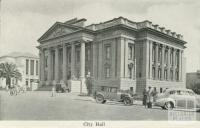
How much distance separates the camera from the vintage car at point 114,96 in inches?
303

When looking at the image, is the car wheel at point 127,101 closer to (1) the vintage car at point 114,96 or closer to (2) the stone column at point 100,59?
(1) the vintage car at point 114,96

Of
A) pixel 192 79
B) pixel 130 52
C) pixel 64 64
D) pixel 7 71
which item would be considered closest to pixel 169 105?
pixel 192 79

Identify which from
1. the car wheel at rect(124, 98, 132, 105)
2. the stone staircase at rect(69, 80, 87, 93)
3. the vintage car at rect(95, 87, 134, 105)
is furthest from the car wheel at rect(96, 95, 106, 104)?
the car wheel at rect(124, 98, 132, 105)

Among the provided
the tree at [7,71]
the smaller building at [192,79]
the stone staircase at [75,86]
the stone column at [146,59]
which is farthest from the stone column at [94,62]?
the smaller building at [192,79]

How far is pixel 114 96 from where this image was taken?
8.46 m

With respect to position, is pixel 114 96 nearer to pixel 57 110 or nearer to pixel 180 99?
pixel 180 99

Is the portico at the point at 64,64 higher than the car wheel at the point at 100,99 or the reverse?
higher

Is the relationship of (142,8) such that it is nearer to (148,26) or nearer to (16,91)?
(148,26)

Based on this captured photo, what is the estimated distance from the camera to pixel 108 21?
718 cm

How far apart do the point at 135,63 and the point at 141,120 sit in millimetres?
2260

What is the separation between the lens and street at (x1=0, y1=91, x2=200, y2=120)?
5840 millimetres

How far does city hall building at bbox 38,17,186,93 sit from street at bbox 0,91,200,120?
95 centimetres

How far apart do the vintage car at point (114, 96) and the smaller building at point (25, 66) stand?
1622mm

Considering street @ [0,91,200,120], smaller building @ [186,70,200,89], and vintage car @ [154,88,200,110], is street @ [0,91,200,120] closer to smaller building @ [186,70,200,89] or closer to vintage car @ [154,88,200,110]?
vintage car @ [154,88,200,110]
